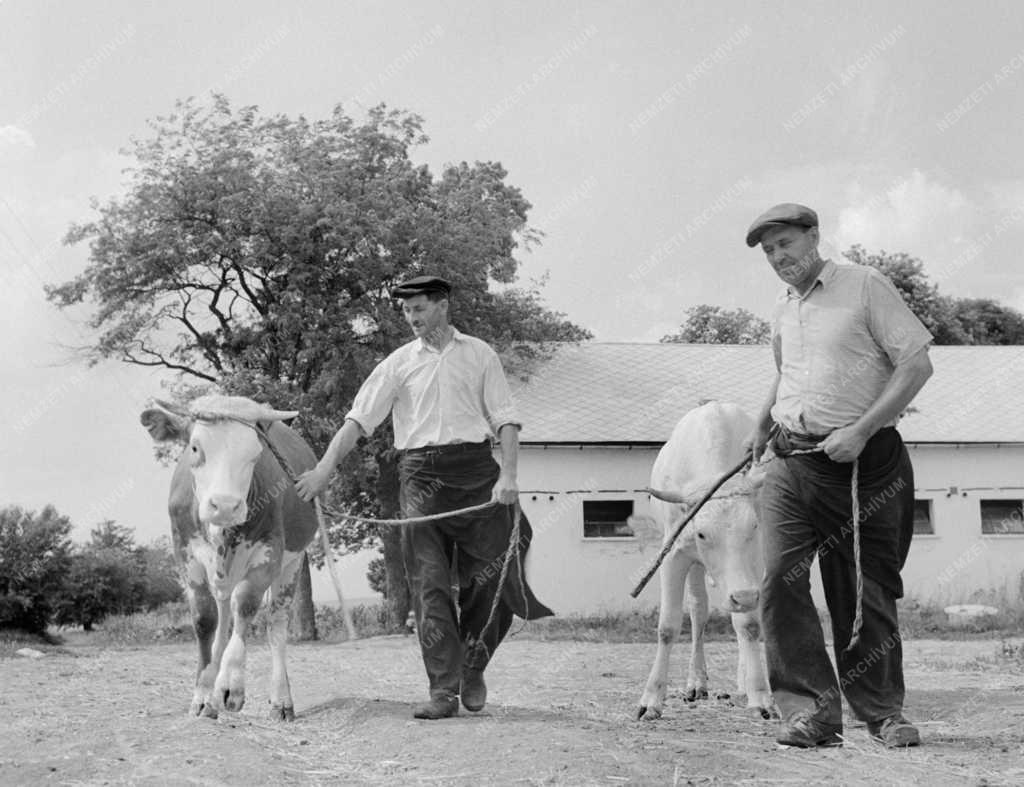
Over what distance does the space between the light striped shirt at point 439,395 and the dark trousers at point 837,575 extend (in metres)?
2.12

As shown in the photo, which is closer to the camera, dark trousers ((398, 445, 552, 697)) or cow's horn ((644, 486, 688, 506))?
dark trousers ((398, 445, 552, 697))

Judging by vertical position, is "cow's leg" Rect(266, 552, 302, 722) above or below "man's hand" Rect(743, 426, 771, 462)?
below

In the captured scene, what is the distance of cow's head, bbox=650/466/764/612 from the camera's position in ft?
24.5

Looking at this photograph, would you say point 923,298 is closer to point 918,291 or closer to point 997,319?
point 918,291

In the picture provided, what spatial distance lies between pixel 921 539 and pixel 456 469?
21.9m

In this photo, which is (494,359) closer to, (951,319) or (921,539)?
(921,539)

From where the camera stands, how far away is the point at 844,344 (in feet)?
19.1

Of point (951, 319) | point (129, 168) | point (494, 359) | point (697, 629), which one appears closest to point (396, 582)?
point (129, 168)

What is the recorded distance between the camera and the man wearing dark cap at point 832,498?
229 inches

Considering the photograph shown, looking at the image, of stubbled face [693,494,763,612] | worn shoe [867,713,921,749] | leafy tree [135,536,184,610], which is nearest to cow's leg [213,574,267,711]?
stubbled face [693,494,763,612]

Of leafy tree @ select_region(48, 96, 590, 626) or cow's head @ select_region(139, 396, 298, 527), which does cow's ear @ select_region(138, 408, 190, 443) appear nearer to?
cow's head @ select_region(139, 396, 298, 527)

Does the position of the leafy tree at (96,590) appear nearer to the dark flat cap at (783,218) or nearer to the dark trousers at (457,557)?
the dark trousers at (457,557)

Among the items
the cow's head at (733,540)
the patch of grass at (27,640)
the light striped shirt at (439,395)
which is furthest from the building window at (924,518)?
the light striped shirt at (439,395)

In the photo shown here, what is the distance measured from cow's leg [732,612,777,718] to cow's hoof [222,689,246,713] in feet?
10.6
